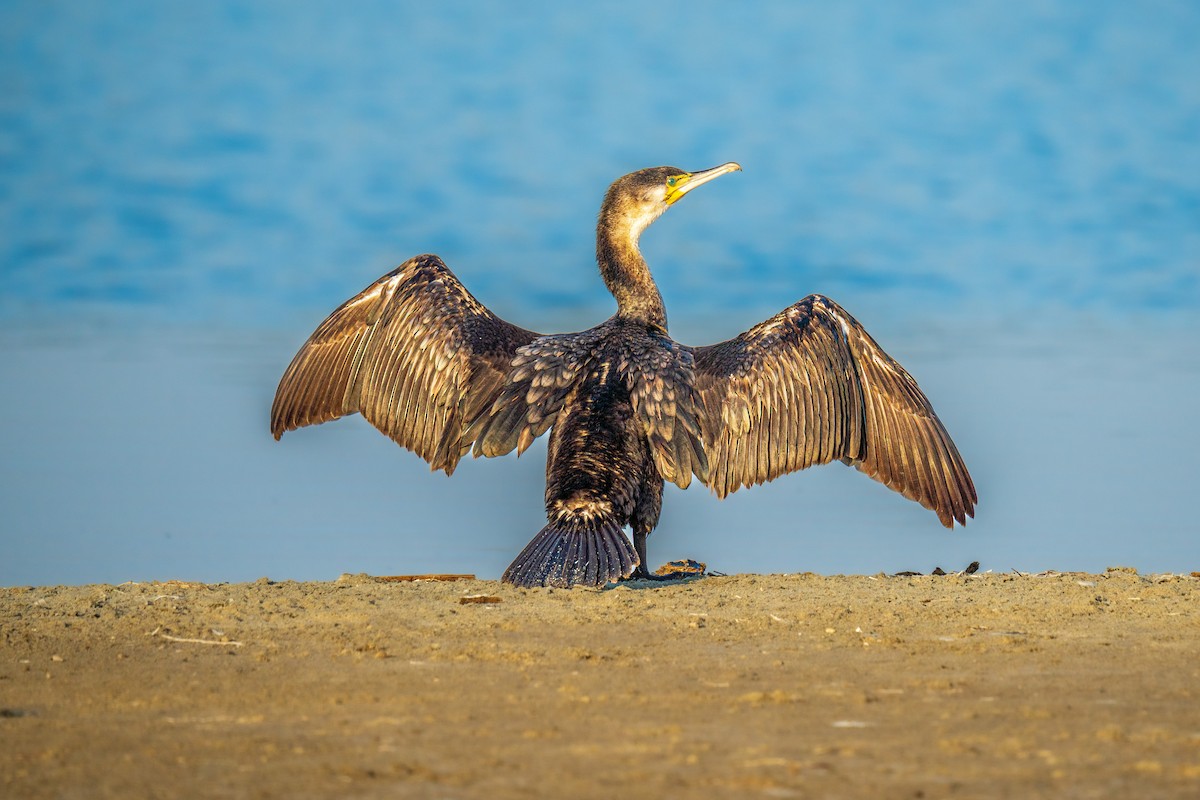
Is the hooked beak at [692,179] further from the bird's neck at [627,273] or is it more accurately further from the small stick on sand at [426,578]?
the small stick on sand at [426,578]

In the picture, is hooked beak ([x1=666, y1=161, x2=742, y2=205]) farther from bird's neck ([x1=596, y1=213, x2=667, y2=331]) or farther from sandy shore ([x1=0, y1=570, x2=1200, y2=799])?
sandy shore ([x1=0, y1=570, x2=1200, y2=799])

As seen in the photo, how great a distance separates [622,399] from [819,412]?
3.96ft

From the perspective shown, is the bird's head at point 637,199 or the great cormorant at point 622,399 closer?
the great cormorant at point 622,399

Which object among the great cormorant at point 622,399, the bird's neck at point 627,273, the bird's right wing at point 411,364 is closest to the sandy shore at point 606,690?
the great cormorant at point 622,399

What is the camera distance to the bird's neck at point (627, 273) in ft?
30.0

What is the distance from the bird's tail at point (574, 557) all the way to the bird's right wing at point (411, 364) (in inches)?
44.6

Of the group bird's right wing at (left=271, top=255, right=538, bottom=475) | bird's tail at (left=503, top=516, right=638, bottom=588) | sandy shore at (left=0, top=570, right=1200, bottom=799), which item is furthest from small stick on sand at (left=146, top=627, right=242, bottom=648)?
bird's right wing at (left=271, top=255, right=538, bottom=475)

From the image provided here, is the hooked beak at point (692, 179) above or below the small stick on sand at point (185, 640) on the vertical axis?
above

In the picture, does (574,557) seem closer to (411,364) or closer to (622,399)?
(622,399)

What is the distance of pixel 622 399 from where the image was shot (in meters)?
7.75

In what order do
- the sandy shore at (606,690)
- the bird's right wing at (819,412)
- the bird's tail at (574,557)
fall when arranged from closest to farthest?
the sandy shore at (606,690) → the bird's tail at (574,557) → the bird's right wing at (819,412)

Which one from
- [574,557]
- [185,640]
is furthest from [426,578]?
[185,640]

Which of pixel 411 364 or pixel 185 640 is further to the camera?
pixel 411 364

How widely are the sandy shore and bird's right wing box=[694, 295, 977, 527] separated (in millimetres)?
1129
